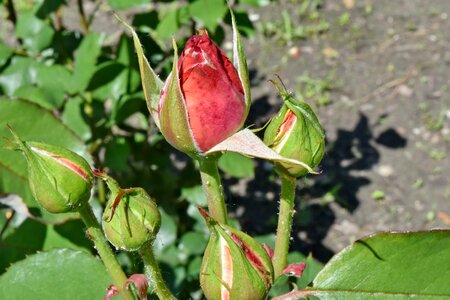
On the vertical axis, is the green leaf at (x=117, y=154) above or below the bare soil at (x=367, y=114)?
above

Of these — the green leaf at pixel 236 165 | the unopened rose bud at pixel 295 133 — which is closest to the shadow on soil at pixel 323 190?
the green leaf at pixel 236 165

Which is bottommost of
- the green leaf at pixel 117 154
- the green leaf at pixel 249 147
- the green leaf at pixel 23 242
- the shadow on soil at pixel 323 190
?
the shadow on soil at pixel 323 190

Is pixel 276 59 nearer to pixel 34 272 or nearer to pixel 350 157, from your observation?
pixel 350 157

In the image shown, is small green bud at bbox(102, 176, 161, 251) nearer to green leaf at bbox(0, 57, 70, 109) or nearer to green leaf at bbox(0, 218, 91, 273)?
green leaf at bbox(0, 218, 91, 273)

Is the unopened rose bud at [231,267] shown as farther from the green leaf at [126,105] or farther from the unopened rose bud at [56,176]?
the green leaf at [126,105]

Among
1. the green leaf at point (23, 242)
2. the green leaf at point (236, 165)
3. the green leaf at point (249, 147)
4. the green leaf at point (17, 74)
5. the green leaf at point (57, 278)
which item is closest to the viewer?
the green leaf at point (249, 147)

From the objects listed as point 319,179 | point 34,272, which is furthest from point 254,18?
A: point 34,272

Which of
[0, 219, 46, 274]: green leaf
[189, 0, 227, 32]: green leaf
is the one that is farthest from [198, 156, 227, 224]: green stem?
[189, 0, 227, 32]: green leaf
